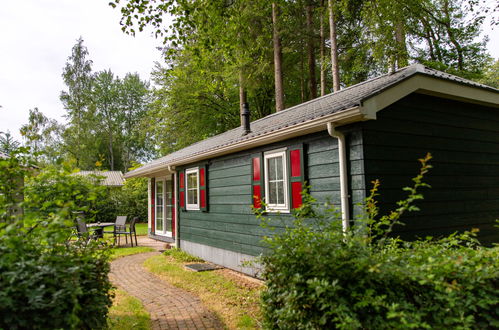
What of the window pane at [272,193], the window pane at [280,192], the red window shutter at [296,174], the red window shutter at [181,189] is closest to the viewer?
the red window shutter at [296,174]

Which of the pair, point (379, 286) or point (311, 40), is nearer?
point (379, 286)

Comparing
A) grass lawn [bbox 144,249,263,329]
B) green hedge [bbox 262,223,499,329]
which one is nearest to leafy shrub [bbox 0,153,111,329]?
green hedge [bbox 262,223,499,329]

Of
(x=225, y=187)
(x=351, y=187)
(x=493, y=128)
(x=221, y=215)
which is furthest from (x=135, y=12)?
(x=493, y=128)

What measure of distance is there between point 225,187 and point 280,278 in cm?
469

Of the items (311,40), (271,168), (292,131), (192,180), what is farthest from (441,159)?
(311,40)

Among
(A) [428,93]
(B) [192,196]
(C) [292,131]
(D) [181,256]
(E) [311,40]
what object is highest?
(E) [311,40]

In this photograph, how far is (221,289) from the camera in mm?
5512

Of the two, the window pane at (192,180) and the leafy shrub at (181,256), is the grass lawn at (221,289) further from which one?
the window pane at (192,180)

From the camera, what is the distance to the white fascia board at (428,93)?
406 centimetres

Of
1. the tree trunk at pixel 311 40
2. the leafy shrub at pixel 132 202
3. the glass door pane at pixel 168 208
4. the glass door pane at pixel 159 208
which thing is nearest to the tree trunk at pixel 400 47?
the tree trunk at pixel 311 40

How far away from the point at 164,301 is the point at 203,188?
11.3ft

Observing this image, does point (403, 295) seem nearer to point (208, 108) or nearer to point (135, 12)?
point (135, 12)

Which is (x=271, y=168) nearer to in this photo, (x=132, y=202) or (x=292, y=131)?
(x=292, y=131)

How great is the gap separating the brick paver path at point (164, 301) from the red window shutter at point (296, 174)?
6.78 feet
